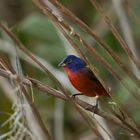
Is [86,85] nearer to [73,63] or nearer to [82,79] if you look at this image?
[82,79]

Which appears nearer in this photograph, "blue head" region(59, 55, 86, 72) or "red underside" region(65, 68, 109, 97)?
"red underside" region(65, 68, 109, 97)

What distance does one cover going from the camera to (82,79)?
120 inches

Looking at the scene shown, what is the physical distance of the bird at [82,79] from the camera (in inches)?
115

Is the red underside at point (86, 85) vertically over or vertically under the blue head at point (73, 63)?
under

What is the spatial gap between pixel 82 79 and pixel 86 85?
2.9 inches

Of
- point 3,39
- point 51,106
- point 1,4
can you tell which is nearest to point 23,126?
point 3,39

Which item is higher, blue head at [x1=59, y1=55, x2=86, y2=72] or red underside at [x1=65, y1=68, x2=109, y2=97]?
blue head at [x1=59, y1=55, x2=86, y2=72]

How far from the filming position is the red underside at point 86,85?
291cm

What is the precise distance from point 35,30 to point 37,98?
0.59m

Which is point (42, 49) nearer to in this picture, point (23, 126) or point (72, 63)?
point (72, 63)

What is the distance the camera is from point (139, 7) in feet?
→ 14.4

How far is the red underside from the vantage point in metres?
2.91

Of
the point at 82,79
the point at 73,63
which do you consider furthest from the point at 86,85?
the point at 73,63

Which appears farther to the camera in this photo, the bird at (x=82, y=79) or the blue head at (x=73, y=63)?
the blue head at (x=73, y=63)
